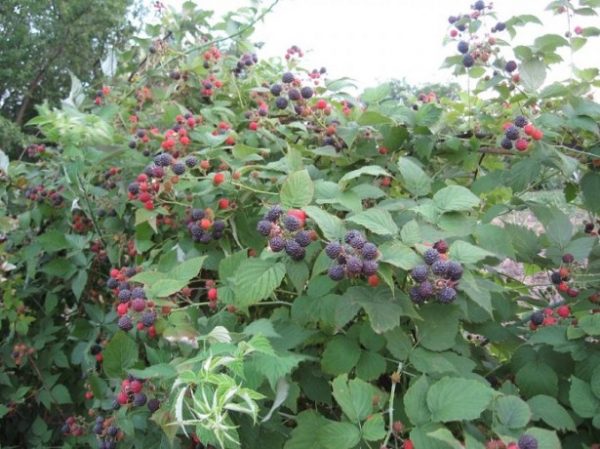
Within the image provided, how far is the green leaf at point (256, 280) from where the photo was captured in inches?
49.8

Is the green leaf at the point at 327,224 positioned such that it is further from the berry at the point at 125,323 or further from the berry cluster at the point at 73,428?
the berry cluster at the point at 73,428

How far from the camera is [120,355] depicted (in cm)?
154

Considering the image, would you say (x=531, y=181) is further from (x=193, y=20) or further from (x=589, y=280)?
(x=193, y=20)

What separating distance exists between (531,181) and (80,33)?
13.3 metres

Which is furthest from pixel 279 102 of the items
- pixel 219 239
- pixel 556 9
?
pixel 556 9

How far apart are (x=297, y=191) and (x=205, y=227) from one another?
16.6 inches

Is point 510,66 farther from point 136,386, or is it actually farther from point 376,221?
point 136,386

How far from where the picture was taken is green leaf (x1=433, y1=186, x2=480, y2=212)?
4.51ft

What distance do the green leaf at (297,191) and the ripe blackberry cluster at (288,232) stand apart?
0.07m

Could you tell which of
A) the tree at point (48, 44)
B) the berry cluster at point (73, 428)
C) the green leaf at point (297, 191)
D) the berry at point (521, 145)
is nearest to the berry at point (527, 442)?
the green leaf at point (297, 191)

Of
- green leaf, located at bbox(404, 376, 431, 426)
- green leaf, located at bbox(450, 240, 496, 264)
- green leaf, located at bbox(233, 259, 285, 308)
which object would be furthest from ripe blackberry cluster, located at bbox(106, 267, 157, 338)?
green leaf, located at bbox(450, 240, 496, 264)

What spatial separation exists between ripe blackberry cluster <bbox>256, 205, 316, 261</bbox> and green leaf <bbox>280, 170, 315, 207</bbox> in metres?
0.07

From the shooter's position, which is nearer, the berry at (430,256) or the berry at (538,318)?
the berry at (430,256)

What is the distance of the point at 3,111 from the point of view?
38.6 ft
